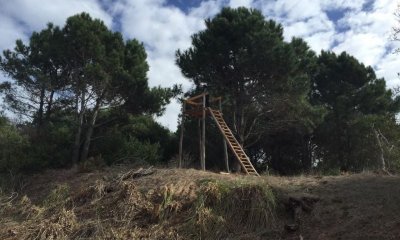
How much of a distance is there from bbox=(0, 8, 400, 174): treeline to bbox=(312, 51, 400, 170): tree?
0.54 ft

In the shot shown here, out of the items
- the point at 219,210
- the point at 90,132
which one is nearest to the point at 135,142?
the point at 90,132

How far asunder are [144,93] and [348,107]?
11.8 meters

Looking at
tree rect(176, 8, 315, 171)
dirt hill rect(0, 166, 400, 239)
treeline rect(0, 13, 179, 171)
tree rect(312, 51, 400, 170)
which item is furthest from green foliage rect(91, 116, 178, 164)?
tree rect(312, 51, 400, 170)

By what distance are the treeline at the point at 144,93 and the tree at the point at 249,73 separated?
0.15 ft

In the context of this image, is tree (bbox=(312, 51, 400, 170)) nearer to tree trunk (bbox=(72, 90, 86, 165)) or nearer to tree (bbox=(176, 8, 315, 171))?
tree (bbox=(176, 8, 315, 171))

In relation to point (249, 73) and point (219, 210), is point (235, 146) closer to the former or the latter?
point (249, 73)

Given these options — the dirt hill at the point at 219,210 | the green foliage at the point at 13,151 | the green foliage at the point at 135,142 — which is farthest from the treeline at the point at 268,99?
the dirt hill at the point at 219,210

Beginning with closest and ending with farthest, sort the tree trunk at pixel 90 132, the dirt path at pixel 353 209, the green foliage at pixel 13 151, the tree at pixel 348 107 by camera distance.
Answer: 1. the dirt path at pixel 353 209
2. the green foliage at pixel 13 151
3. the tree trunk at pixel 90 132
4. the tree at pixel 348 107

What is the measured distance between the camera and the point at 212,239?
383 inches

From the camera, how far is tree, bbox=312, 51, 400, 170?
24266 millimetres

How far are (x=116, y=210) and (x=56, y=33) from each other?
1397cm

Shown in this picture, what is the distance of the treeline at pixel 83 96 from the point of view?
2106cm

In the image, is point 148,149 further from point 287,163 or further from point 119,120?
point 287,163

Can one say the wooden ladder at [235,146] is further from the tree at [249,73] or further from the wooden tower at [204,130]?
the tree at [249,73]
